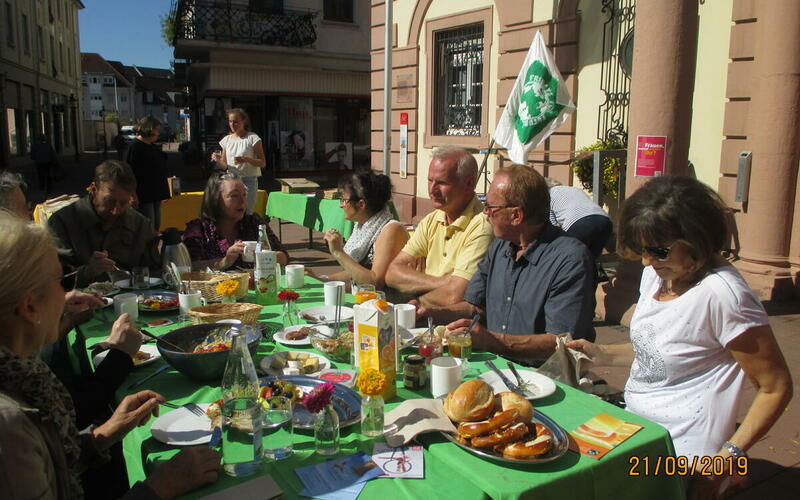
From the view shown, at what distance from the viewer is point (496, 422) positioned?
170 centimetres

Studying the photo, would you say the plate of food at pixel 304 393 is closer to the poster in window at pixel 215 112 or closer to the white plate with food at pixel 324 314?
the white plate with food at pixel 324 314

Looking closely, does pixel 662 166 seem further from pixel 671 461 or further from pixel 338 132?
pixel 338 132

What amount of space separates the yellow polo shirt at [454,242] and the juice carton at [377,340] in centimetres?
159

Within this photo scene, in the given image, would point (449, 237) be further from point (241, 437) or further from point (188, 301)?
point (241, 437)

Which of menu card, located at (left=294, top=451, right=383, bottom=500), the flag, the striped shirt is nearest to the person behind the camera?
menu card, located at (left=294, top=451, right=383, bottom=500)

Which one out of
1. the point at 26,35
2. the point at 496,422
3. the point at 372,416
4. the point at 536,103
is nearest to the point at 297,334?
the point at 372,416

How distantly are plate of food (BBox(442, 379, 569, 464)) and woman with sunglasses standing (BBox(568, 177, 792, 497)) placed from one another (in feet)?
2.00

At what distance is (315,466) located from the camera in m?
1.63

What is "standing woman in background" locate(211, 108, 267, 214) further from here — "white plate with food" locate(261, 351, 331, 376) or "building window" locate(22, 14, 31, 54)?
"building window" locate(22, 14, 31, 54)

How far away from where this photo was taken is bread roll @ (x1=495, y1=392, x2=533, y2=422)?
5.80ft

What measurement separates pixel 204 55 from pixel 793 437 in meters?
21.3

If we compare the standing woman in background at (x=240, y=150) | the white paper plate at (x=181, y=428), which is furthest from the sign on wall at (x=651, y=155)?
the standing woman in background at (x=240, y=150)

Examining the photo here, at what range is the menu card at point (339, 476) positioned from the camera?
1515mm
